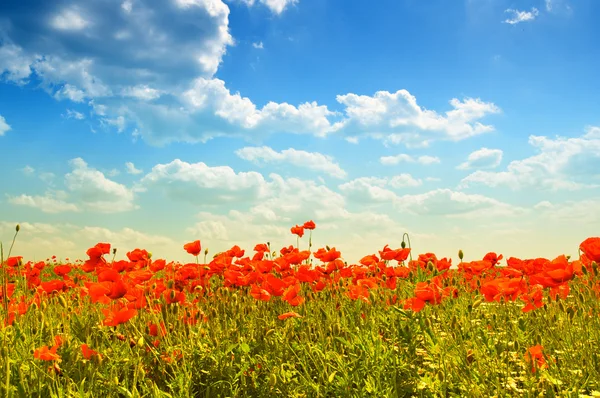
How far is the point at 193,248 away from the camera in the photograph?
450 centimetres

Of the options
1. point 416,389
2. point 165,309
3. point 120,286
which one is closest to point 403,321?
point 416,389

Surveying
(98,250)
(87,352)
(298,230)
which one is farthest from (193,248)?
(298,230)

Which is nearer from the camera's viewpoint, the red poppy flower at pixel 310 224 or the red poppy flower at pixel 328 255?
the red poppy flower at pixel 328 255

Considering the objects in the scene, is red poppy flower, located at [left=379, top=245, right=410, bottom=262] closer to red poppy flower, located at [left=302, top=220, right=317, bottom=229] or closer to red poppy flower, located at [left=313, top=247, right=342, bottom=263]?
red poppy flower, located at [left=313, top=247, right=342, bottom=263]

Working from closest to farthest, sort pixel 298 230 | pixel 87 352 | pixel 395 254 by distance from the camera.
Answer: pixel 87 352 < pixel 395 254 < pixel 298 230

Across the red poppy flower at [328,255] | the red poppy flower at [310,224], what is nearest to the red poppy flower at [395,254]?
the red poppy flower at [328,255]

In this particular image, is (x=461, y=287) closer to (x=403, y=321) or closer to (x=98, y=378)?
(x=403, y=321)

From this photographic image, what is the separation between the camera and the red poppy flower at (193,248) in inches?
175

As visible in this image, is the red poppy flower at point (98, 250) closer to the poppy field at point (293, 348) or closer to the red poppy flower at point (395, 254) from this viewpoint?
the poppy field at point (293, 348)

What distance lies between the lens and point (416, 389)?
10.3 ft

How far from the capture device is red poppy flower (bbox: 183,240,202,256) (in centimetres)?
446

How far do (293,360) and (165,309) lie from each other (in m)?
1.13

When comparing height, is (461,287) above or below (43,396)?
above

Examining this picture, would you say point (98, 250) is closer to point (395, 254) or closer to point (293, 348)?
point (293, 348)
